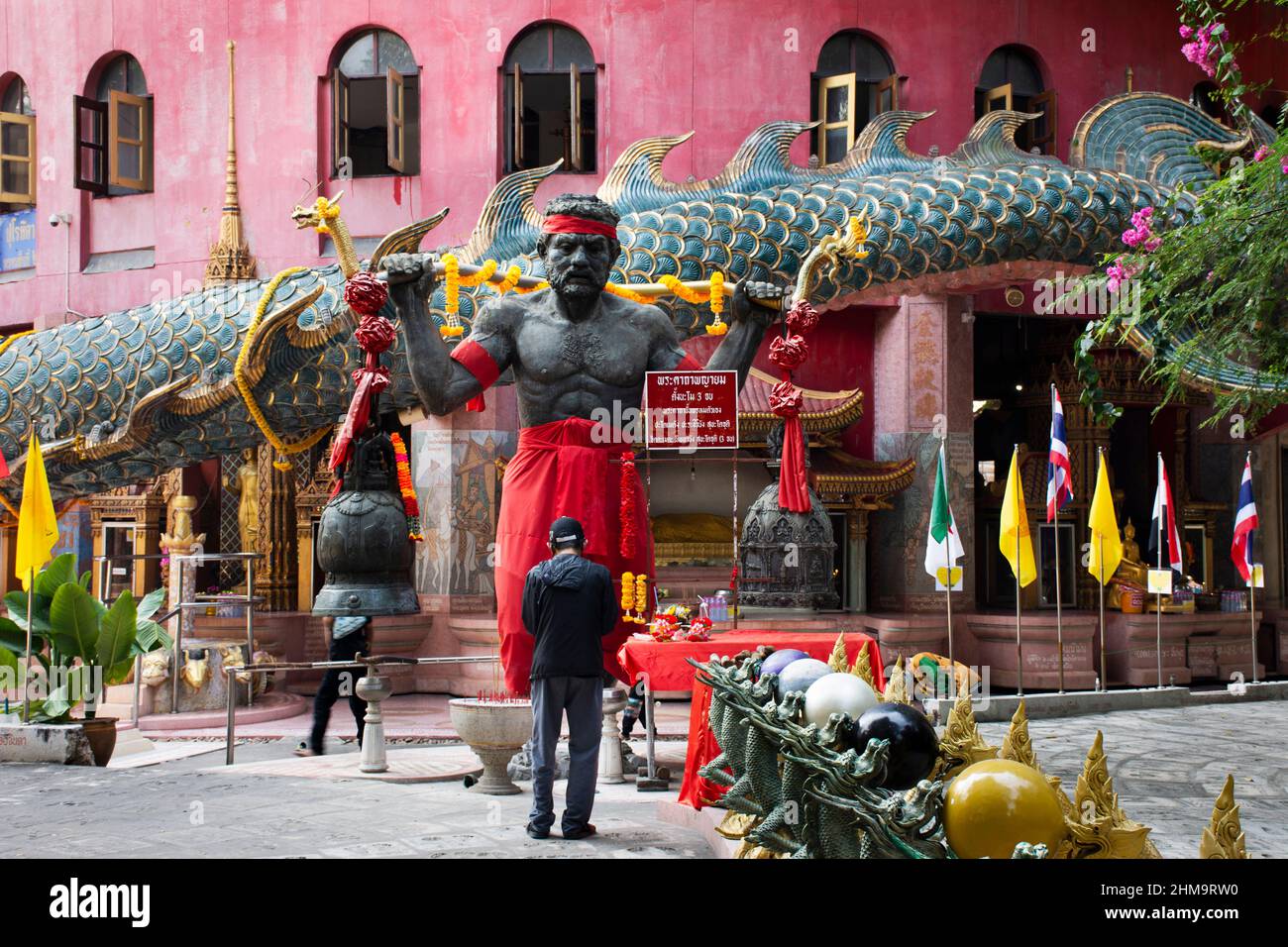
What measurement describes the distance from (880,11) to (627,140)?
3085 mm

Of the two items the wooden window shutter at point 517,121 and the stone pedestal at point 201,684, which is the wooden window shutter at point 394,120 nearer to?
the wooden window shutter at point 517,121

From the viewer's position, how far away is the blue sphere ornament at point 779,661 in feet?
16.2

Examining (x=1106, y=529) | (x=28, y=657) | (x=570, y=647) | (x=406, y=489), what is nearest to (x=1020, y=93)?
(x=1106, y=529)

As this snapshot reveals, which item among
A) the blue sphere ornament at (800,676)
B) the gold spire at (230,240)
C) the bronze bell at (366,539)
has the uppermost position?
the gold spire at (230,240)

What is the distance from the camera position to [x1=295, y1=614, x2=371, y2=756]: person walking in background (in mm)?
8789

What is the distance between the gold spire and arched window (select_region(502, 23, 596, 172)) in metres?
2.87

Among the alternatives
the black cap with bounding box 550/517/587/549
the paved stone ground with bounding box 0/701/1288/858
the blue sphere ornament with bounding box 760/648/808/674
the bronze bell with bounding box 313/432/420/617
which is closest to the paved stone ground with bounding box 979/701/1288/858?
the paved stone ground with bounding box 0/701/1288/858

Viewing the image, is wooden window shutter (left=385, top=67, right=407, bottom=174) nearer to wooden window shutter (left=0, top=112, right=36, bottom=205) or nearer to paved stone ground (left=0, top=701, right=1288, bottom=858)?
wooden window shutter (left=0, top=112, right=36, bottom=205)

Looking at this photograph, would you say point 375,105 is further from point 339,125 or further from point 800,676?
point 800,676

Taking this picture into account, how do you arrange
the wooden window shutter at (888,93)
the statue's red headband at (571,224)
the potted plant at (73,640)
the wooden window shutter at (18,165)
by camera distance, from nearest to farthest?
the statue's red headband at (571,224) → the potted plant at (73,640) → the wooden window shutter at (888,93) → the wooden window shutter at (18,165)

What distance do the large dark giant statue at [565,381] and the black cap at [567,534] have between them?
0.58 m

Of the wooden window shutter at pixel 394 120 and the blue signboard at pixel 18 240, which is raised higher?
the wooden window shutter at pixel 394 120

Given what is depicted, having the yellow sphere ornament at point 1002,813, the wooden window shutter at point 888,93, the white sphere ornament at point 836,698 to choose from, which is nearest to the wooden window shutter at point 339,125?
the wooden window shutter at point 888,93

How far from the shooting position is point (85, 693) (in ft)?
27.5
